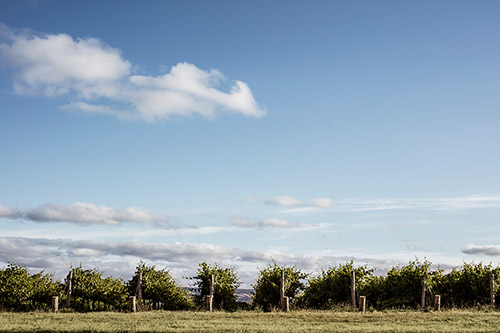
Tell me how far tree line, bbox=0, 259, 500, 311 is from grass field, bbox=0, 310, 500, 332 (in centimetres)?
496

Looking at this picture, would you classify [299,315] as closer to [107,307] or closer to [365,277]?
[365,277]

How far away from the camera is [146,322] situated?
26219mm

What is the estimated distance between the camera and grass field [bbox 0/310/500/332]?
76.5ft

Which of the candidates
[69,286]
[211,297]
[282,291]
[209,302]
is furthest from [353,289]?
[69,286]

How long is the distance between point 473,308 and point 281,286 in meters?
13.5

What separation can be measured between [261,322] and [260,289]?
11.1 meters

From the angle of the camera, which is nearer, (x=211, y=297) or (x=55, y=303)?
(x=55, y=303)

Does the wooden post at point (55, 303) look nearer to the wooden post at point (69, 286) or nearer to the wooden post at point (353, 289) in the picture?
the wooden post at point (69, 286)

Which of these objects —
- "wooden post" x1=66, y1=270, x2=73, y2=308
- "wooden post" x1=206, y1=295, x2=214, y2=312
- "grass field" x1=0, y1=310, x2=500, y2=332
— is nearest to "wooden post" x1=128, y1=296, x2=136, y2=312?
"grass field" x1=0, y1=310, x2=500, y2=332

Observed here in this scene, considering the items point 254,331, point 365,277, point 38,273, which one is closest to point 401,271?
point 365,277

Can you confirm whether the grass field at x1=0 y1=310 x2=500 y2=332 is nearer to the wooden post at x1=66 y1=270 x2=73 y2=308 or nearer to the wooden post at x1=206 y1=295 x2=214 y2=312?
the wooden post at x1=66 y1=270 x2=73 y2=308

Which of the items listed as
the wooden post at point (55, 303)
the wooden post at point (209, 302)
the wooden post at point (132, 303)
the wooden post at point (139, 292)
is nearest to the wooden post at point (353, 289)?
the wooden post at point (209, 302)

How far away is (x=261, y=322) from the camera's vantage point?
26703 mm

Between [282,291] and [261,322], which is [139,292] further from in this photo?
[261,322]
